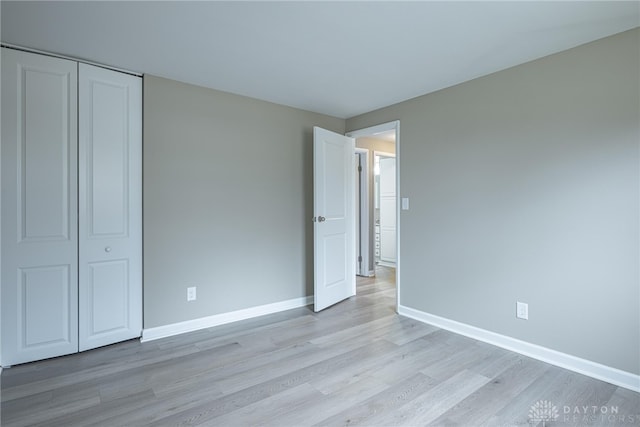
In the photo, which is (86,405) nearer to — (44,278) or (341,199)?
(44,278)

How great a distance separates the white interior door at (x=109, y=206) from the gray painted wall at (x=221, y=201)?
0.09m

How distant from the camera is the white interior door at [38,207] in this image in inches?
89.9

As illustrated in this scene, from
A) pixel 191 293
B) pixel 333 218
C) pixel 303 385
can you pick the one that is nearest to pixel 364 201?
pixel 333 218

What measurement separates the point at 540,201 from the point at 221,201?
2.76m

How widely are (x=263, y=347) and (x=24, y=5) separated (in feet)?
8.97

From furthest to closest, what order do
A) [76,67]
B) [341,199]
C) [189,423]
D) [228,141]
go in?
[341,199] < [228,141] < [76,67] < [189,423]

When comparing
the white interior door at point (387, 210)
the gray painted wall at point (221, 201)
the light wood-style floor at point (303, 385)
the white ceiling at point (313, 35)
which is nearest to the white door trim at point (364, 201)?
the white interior door at point (387, 210)

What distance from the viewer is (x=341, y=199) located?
3949mm

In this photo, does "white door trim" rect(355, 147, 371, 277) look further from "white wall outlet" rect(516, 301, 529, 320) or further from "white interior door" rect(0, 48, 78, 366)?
"white interior door" rect(0, 48, 78, 366)

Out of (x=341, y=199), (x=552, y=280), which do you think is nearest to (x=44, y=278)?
(x=341, y=199)

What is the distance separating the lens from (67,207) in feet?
8.11

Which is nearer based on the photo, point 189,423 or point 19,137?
point 189,423

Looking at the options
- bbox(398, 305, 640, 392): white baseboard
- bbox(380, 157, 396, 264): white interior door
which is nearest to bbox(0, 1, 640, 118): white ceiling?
bbox(398, 305, 640, 392): white baseboard

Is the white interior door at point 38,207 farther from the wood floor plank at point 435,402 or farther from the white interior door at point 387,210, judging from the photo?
the white interior door at point 387,210
